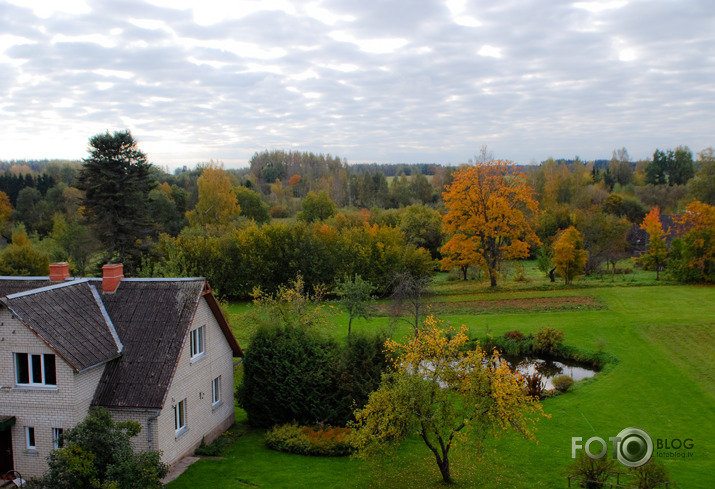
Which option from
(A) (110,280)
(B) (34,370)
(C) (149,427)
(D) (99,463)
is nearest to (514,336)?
(C) (149,427)

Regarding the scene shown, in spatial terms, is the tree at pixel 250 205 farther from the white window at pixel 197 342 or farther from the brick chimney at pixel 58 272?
the white window at pixel 197 342

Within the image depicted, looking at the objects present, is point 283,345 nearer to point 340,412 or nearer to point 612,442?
point 340,412

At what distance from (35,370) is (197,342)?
5564mm

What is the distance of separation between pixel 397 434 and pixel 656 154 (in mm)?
112311

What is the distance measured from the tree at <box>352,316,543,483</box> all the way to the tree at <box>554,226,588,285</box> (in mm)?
32400

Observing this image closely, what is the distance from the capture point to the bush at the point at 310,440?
2020 cm

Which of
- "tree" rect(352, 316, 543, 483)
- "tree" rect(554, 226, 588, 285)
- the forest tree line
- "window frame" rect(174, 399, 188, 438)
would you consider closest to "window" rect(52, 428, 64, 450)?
"window frame" rect(174, 399, 188, 438)

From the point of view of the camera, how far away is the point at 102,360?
17688 millimetres

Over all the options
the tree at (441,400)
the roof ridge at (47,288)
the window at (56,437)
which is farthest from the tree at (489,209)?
the window at (56,437)

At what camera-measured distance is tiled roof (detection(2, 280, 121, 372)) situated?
655 inches

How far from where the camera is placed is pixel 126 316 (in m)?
19.4

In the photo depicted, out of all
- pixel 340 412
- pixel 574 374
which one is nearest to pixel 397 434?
pixel 340 412

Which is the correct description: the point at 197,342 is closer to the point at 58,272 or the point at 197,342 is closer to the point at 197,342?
the point at 197,342

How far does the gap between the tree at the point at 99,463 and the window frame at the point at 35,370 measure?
11.0 ft
